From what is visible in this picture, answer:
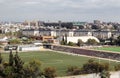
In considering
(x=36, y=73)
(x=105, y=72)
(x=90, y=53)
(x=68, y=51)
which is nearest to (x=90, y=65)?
(x=105, y=72)

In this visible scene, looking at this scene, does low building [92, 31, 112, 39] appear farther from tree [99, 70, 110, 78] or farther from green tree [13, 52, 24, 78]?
green tree [13, 52, 24, 78]

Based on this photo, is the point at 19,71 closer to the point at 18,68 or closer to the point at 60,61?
the point at 18,68

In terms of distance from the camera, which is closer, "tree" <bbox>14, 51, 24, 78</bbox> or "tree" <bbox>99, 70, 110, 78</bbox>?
"tree" <bbox>14, 51, 24, 78</bbox>

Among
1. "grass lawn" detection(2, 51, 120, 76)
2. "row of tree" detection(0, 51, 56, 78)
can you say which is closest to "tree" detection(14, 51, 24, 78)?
"row of tree" detection(0, 51, 56, 78)

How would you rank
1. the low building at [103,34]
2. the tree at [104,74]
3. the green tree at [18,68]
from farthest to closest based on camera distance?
the low building at [103,34] < the tree at [104,74] < the green tree at [18,68]

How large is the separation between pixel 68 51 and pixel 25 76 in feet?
85.6

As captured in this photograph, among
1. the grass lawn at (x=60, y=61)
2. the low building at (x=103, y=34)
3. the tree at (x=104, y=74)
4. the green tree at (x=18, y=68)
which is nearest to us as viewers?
Result: the green tree at (x=18, y=68)

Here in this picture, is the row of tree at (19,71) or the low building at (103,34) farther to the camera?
the low building at (103,34)

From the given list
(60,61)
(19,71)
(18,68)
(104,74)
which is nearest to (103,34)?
(60,61)

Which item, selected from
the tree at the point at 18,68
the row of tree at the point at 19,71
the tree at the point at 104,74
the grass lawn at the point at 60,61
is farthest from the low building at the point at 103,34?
the tree at the point at 18,68

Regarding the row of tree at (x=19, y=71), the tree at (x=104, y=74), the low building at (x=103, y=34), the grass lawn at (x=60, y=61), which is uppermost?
the row of tree at (x=19, y=71)

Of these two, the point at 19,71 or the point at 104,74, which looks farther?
the point at 104,74

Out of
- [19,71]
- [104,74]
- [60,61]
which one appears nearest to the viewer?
[19,71]

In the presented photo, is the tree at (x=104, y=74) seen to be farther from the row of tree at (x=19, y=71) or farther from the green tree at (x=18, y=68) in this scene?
the green tree at (x=18, y=68)
